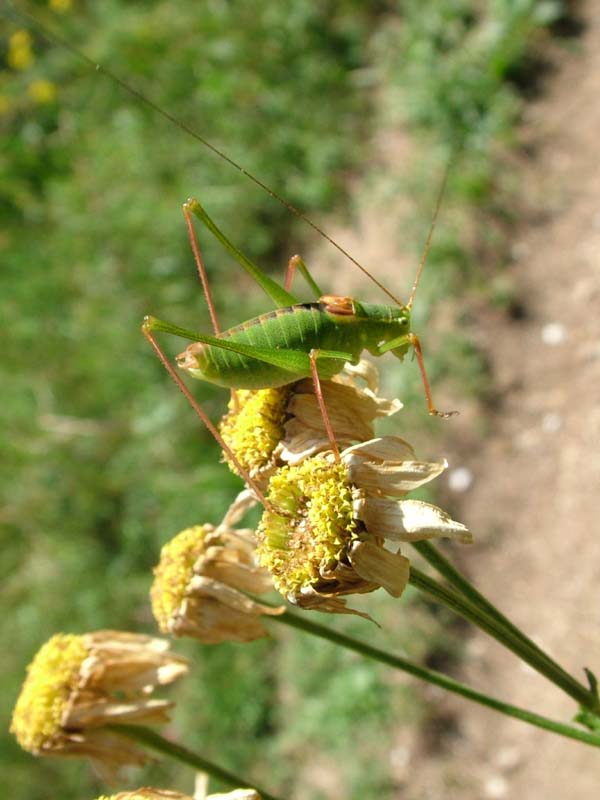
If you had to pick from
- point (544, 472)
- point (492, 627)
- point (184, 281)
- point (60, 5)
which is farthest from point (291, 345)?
point (60, 5)

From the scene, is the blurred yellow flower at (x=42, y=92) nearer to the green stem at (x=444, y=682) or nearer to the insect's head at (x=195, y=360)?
the insect's head at (x=195, y=360)

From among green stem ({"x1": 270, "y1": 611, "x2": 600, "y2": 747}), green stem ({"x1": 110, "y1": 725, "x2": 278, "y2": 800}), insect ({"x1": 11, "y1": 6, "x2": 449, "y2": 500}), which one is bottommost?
green stem ({"x1": 110, "y1": 725, "x2": 278, "y2": 800})

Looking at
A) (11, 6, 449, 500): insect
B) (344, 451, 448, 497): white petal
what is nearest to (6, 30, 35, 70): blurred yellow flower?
(11, 6, 449, 500): insect

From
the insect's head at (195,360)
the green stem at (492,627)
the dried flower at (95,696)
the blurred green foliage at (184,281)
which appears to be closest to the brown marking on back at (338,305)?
the insect's head at (195,360)

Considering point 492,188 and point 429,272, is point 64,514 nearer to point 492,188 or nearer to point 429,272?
point 429,272

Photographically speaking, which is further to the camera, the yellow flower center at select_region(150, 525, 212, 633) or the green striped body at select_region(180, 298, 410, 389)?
the yellow flower center at select_region(150, 525, 212, 633)

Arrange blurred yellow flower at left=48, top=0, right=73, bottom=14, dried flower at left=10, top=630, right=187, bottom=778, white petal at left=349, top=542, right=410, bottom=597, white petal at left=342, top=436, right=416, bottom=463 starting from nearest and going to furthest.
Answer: white petal at left=349, top=542, right=410, bottom=597 → white petal at left=342, top=436, right=416, bottom=463 → dried flower at left=10, top=630, right=187, bottom=778 → blurred yellow flower at left=48, top=0, right=73, bottom=14

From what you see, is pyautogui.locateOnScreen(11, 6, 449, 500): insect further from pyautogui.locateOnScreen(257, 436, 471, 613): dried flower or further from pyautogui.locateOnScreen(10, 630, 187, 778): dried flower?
pyautogui.locateOnScreen(10, 630, 187, 778): dried flower
